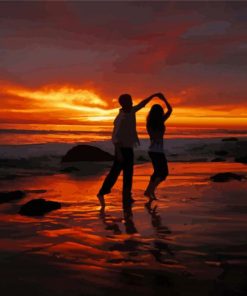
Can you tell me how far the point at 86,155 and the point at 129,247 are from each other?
53.5ft

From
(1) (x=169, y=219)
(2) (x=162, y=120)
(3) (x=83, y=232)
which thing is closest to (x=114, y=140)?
(2) (x=162, y=120)

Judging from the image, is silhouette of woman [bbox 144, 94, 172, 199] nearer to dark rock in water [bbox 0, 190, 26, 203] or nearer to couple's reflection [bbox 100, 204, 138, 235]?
couple's reflection [bbox 100, 204, 138, 235]

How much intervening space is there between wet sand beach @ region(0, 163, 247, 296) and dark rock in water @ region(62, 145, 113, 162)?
11.5 m

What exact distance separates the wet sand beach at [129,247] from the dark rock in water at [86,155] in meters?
11.5

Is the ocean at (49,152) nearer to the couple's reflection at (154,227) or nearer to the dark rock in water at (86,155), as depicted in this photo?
the dark rock in water at (86,155)

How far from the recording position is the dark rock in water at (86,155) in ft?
69.8

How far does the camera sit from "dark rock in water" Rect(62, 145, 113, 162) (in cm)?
2128

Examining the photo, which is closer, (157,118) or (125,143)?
(125,143)

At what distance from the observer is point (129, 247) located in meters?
5.43

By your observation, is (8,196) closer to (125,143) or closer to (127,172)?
(127,172)

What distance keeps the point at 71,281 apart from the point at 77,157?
57.3ft

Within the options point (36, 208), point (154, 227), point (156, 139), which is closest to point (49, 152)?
point (156, 139)

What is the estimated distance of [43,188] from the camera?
37.7ft

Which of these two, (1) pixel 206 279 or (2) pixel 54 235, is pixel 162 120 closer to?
(2) pixel 54 235
